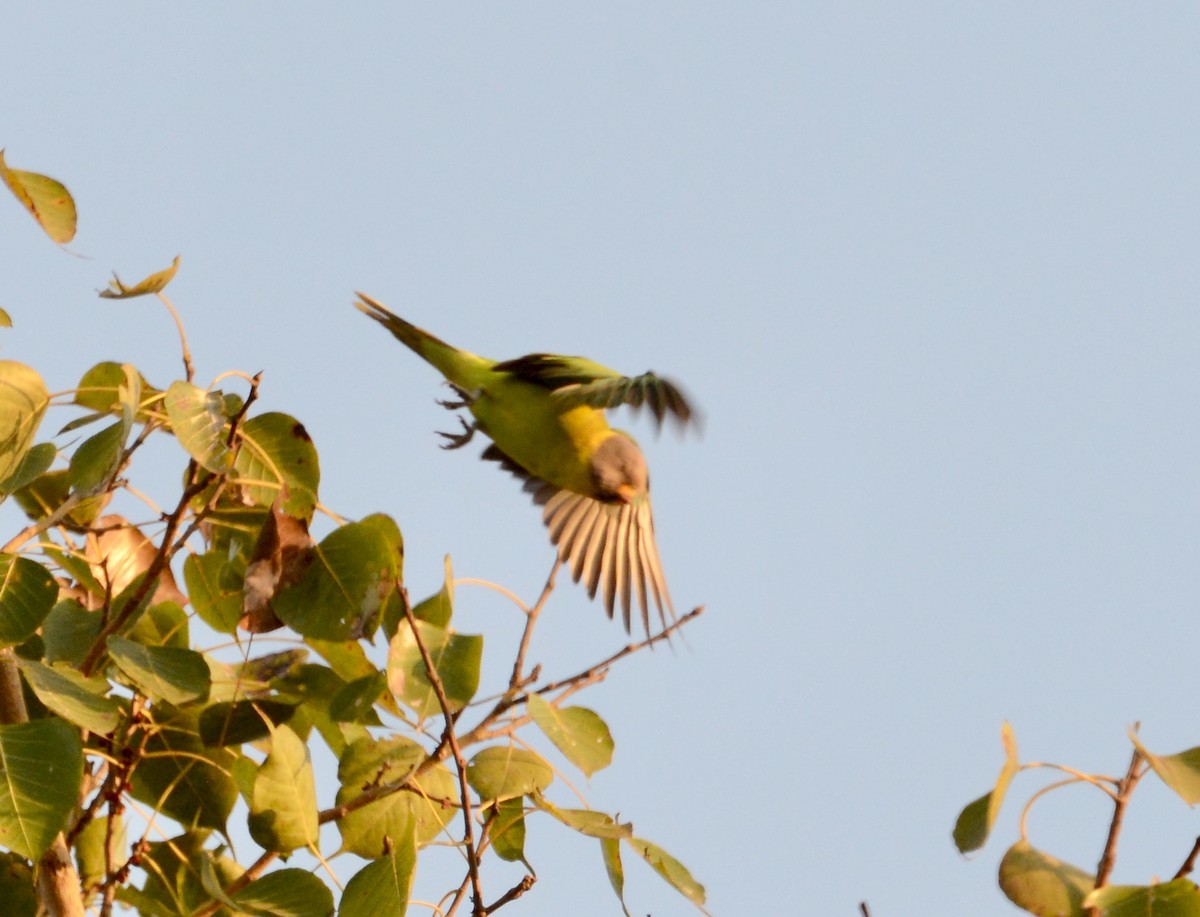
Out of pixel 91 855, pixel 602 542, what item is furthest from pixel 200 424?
pixel 602 542

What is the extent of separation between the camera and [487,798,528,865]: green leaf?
2523 mm

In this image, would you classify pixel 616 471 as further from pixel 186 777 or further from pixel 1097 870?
pixel 1097 870

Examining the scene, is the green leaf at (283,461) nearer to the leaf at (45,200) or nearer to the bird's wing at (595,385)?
the leaf at (45,200)

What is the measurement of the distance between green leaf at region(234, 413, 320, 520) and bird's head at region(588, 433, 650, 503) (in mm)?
2383

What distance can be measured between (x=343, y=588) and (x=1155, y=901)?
1524 millimetres

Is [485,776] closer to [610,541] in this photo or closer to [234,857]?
[234,857]

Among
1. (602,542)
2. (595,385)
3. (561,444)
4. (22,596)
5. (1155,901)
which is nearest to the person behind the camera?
(1155,901)

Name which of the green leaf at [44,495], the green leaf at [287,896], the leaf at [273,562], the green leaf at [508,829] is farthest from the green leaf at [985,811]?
the green leaf at [44,495]

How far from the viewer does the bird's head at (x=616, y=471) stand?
5.08 metres

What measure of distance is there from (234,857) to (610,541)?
3.00 metres

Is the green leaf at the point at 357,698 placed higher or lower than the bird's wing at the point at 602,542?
lower

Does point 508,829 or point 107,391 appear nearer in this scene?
point 508,829

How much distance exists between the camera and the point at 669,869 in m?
2.42

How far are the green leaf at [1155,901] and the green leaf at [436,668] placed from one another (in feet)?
3.69
